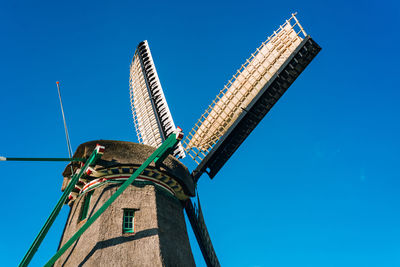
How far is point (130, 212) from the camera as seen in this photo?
8.15m

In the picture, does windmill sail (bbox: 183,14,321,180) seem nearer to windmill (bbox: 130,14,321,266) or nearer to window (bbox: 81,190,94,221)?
windmill (bbox: 130,14,321,266)

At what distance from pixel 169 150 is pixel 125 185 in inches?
57.8

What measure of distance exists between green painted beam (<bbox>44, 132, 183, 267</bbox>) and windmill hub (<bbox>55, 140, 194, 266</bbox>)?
330 mm

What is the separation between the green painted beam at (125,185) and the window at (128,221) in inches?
23.4

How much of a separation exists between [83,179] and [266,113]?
5.59 meters

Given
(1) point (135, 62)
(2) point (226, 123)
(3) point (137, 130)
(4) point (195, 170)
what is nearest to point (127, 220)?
(4) point (195, 170)

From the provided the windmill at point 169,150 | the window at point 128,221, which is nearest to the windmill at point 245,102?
the windmill at point 169,150

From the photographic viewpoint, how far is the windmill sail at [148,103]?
520 inches

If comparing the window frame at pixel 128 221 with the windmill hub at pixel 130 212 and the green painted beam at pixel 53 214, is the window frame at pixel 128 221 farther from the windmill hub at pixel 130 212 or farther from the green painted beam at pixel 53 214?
the green painted beam at pixel 53 214

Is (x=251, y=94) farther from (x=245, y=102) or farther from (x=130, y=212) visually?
(x=130, y=212)

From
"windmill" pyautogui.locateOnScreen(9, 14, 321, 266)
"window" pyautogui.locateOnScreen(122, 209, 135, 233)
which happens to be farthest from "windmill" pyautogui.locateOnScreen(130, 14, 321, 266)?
"window" pyautogui.locateOnScreen(122, 209, 135, 233)

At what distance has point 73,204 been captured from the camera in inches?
364

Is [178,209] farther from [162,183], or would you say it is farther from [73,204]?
[73,204]

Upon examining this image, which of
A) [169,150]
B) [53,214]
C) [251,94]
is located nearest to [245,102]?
[251,94]
